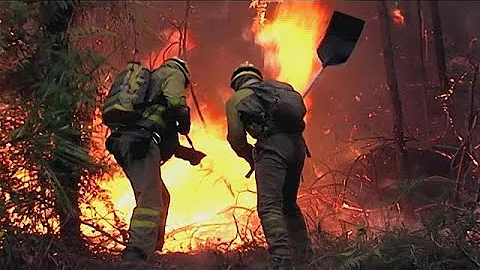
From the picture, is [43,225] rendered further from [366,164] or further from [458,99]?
[458,99]

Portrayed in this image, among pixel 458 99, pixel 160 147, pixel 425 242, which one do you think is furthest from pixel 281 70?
pixel 425 242

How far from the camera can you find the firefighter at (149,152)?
5770 millimetres

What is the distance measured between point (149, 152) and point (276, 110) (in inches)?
44.2

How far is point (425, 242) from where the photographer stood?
525cm

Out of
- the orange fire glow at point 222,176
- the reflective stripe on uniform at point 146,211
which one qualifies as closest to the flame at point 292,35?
the orange fire glow at point 222,176

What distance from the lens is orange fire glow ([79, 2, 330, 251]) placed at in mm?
7008

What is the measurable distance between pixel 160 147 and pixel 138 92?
0.57 meters

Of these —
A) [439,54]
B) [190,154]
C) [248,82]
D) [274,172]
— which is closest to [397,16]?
[439,54]

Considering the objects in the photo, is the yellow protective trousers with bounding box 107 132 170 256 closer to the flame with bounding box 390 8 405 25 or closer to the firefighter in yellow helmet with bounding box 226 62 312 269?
the firefighter in yellow helmet with bounding box 226 62 312 269

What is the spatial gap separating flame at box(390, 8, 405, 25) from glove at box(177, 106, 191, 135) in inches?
273

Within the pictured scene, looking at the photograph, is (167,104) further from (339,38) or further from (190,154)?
(339,38)

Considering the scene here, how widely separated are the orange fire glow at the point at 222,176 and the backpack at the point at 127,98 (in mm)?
668

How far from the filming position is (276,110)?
19.2 feet

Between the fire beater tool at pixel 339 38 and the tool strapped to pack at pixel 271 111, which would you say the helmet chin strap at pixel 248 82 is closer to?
the tool strapped to pack at pixel 271 111
